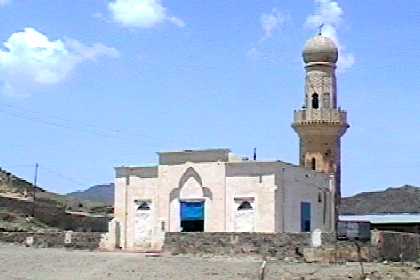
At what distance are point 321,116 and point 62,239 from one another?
61.8ft

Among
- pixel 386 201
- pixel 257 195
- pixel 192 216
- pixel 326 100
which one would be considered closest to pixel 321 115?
pixel 326 100

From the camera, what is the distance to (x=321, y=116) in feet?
160

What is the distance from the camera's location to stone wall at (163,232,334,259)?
30.6m

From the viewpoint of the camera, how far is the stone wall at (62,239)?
36.9 m

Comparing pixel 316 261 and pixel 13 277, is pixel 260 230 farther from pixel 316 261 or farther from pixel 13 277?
pixel 13 277

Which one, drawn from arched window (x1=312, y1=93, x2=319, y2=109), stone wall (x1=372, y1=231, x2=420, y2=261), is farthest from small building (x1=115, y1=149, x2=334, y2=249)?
arched window (x1=312, y1=93, x2=319, y2=109)

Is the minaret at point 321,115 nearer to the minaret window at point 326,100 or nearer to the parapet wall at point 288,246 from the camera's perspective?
the minaret window at point 326,100

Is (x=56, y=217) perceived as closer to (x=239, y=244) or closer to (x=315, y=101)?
(x=315, y=101)

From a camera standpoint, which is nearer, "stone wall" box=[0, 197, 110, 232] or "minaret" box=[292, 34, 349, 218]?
"minaret" box=[292, 34, 349, 218]

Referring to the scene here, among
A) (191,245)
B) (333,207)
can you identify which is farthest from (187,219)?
(333,207)

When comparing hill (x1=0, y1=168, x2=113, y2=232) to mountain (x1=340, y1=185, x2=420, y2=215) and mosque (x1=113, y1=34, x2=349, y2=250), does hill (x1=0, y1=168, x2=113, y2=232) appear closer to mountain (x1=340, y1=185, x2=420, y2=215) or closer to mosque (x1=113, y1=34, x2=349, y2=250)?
mosque (x1=113, y1=34, x2=349, y2=250)

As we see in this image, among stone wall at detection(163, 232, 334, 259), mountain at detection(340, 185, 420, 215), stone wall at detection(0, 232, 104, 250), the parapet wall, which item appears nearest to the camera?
the parapet wall

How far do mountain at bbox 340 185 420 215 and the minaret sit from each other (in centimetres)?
4425

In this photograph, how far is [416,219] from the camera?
55.0m
